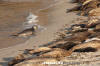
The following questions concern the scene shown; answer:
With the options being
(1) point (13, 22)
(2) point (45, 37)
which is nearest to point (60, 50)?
(2) point (45, 37)

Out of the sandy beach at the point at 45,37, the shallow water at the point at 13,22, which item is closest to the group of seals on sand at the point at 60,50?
the sandy beach at the point at 45,37

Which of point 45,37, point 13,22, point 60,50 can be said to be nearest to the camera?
point 60,50

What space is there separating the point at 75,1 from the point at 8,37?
8.59 metres

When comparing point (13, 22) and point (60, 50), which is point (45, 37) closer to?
point (60, 50)

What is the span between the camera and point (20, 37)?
957 centimetres

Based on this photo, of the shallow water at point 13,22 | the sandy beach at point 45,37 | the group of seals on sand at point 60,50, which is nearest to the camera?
the group of seals on sand at point 60,50

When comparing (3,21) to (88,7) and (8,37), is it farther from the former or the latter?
(88,7)

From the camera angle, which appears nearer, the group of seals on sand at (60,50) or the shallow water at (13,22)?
the group of seals on sand at (60,50)

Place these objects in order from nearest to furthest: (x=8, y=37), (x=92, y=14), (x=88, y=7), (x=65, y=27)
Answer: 1. (x=8, y=37)
2. (x=65, y=27)
3. (x=92, y=14)
4. (x=88, y=7)

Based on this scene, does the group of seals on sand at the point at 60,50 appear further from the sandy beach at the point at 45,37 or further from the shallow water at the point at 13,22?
the shallow water at the point at 13,22

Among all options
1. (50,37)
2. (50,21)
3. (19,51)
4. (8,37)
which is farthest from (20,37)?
(50,21)

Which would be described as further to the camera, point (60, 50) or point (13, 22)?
point (13, 22)

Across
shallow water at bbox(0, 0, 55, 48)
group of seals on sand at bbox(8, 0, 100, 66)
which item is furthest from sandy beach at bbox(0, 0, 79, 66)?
group of seals on sand at bbox(8, 0, 100, 66)

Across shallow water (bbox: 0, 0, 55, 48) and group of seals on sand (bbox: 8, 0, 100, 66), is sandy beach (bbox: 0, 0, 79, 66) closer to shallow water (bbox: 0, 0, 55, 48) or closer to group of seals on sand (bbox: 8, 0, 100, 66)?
shallow water (bbox: 0, 0, 55, 48)
